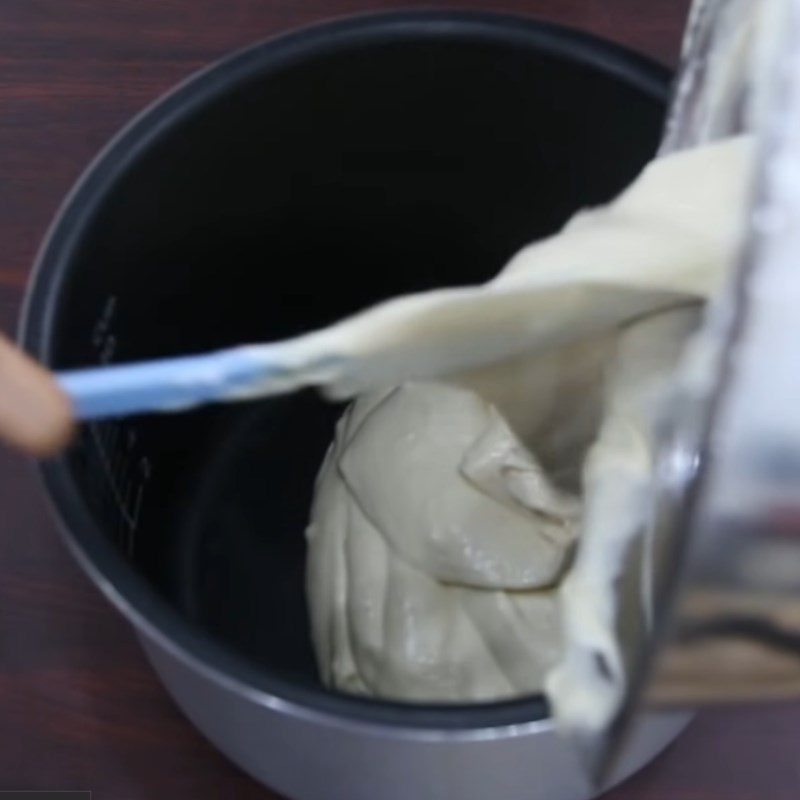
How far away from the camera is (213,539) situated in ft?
2.08

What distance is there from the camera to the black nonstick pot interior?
47 centimetres

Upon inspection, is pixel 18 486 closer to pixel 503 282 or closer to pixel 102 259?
pixel 102 259

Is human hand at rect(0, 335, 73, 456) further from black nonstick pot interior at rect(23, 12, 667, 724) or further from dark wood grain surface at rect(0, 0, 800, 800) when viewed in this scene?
dark wood grain surface at rect(0, 0, 800, 800)

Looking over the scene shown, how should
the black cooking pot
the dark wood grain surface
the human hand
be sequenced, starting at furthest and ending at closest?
the dark wood grain surface, the black cooking pot, the human hand

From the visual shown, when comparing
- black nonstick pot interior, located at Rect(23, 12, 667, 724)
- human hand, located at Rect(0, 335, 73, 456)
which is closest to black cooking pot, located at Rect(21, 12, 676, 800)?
black nonstick pot interior, located at Rect(23, 12, 667, 724)

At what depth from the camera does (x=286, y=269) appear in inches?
24.8

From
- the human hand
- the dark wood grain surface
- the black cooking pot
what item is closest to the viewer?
the human hand

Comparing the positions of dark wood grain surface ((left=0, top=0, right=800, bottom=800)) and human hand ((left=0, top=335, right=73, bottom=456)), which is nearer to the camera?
human hand ((left=0, top=335, right=73, bottom=456))

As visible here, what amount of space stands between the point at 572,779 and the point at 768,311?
0.29 m

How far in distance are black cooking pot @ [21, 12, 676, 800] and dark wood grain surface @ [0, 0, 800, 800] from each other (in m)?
0.03

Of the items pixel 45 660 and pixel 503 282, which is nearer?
pixel 503 282

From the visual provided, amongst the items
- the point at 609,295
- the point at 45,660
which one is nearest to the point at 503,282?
the point at 609,295

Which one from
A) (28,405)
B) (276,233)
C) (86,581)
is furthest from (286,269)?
(28,405)

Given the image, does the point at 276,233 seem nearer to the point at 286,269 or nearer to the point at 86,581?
the point at 286,269
